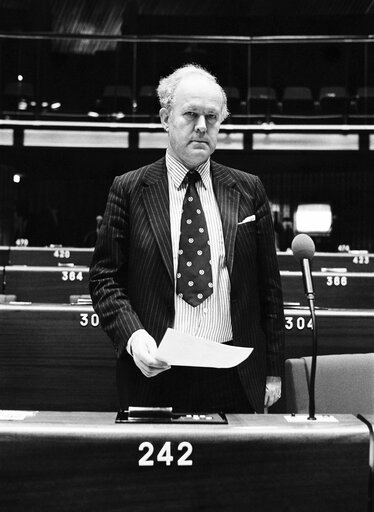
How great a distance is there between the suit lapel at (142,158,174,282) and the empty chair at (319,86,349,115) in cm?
903

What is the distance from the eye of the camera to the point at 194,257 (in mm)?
1518

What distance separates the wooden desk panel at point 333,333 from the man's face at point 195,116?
4.59 feet

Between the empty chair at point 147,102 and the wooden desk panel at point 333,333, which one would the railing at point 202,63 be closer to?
the empty chair at point 147,102

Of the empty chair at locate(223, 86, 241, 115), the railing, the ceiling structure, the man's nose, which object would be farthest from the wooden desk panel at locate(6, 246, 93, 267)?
the ceiling structure

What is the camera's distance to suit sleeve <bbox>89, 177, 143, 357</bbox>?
147 cm

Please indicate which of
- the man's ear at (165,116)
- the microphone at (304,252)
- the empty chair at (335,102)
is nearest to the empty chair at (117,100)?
the empty chair at (335,102)

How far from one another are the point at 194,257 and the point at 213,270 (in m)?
0.05

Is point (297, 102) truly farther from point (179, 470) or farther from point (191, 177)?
point (179, 470)

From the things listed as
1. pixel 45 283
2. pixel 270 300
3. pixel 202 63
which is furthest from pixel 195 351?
pixel 202 63

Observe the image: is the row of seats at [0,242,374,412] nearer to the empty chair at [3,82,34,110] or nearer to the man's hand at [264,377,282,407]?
the man's hand at [264,377,282,407]

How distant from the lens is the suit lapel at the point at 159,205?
151cm

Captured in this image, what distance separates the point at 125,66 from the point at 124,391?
10.00 metres

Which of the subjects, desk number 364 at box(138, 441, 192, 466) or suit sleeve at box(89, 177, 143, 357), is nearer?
desk number 364 at box(138, 441, 192, 466)

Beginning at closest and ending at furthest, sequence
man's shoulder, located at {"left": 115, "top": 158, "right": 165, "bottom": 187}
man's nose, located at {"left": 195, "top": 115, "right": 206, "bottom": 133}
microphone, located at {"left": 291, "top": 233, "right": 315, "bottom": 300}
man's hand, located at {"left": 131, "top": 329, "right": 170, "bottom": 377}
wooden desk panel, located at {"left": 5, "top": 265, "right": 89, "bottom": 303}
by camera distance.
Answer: man's hand, located at {"left": 131, "top": 329, "right": 170, "bottom": 377} < microphone, located at {"left": 291, "top": 233, "right": 315, "bottom": 300} < man's nose, located at {"left": 195, "top": 115, "right": 206, "bottom": 133} < man's shoulder, located at {"left": 115, "top": 158, "right": 165, "bottom": 187} < wooden desk panel, located at {"left": 5, "top": 265, "right": 89, "bottom": 303}
